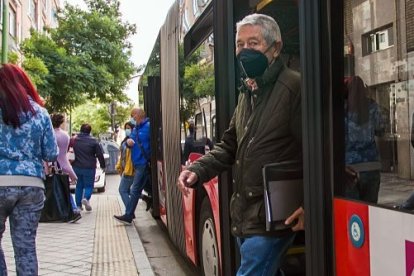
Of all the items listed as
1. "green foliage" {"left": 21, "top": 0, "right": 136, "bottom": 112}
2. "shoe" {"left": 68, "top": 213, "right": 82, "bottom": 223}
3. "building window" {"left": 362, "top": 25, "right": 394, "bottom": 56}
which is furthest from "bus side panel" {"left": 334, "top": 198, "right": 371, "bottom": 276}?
"green foliage" {"left": 21, "top": 0, "right": 136, "bottom": 112}

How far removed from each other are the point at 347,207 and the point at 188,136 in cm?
272

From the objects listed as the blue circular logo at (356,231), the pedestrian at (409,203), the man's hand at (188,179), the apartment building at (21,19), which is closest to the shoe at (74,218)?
the man's hand at (188,179)

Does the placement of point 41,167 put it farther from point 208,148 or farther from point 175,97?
point 175,97

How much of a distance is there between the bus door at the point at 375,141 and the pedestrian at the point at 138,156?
6.02 m

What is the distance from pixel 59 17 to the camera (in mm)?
20281

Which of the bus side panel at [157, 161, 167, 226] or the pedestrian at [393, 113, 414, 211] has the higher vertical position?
the pedestrian at [393, 113, 414, 211]

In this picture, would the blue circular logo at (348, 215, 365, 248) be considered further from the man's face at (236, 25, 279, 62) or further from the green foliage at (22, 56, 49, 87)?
the green foliage at (22, 56, 49, 87)

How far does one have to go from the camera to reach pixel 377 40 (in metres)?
1.99

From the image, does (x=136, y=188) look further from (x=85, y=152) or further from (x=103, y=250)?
(x=85, y=152)

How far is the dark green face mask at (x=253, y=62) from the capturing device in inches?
96.5

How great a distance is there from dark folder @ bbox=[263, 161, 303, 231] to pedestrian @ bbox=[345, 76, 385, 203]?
0.35m

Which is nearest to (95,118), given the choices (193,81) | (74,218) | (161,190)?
(74,218)

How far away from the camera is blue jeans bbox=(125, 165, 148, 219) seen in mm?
7910

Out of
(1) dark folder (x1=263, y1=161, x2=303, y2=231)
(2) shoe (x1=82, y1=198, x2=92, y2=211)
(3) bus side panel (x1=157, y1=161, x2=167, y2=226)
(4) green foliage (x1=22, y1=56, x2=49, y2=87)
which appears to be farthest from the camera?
(4) green foliage (x1=22, y1=56, x2=49, y2=87)
